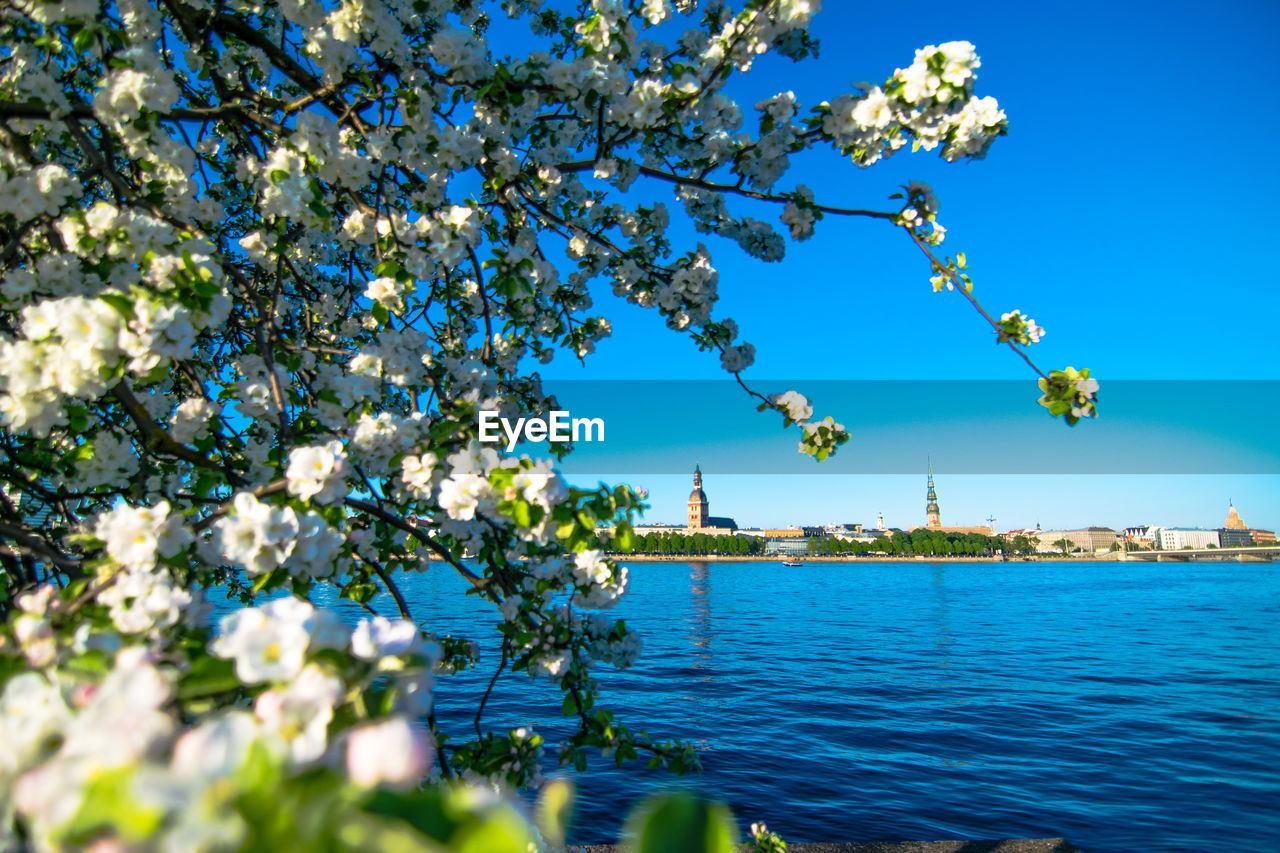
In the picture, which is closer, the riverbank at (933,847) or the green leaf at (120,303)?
the green leaf at (120,303)

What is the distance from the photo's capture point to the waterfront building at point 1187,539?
186375 mm

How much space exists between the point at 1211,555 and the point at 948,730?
207m

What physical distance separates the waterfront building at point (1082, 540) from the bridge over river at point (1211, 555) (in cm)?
1130

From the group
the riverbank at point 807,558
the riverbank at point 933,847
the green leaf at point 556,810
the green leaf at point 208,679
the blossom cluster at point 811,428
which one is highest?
the blossom cluster at point 811,428

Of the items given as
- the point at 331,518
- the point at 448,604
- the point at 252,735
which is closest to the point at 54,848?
the point at 252,735

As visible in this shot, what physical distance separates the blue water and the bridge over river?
172 meters

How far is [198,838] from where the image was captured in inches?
31.8

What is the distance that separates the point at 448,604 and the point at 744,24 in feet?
114

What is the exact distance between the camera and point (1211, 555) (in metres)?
172

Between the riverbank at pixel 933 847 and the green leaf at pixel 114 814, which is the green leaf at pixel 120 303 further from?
the riverbank at pixel 933 847

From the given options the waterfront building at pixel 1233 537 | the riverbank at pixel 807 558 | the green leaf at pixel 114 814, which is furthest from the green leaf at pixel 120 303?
the waterfront building at pixel 1233 537

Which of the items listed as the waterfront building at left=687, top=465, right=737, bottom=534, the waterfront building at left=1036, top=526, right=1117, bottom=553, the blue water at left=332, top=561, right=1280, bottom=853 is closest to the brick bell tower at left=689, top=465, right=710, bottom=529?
the waterfront building at left=687, top=465, right=737, bottom=534

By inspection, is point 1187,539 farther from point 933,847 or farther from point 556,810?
point 556,810

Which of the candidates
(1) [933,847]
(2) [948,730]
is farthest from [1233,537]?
(1) [933,847]
